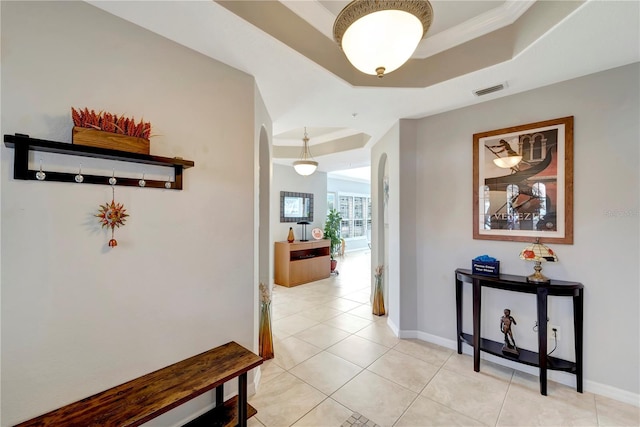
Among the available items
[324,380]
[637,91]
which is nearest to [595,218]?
[637,91]

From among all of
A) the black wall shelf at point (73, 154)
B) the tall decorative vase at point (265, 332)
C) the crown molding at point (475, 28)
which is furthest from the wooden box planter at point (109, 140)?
the crown molding at point (475, 28)

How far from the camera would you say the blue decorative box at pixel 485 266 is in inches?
97.1

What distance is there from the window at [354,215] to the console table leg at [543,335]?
7890 mm

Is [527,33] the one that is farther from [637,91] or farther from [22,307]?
[22,307]

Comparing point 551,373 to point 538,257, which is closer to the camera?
point 538,257

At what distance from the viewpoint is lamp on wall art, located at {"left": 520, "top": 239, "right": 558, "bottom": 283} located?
2.20 metres

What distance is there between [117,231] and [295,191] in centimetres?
507

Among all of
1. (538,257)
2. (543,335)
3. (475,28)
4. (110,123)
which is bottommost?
(543,335)

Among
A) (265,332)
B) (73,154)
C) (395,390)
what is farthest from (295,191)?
(73,154)

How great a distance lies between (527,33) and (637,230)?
1746mm

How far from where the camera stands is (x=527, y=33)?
70.9 inches

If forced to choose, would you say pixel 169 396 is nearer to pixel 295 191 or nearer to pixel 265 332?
pixel 265 332

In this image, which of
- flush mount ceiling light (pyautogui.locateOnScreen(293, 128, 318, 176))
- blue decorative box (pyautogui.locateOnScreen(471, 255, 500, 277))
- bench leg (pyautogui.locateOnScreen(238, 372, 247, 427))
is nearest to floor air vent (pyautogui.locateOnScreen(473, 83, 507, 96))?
blue decorative box (pyautogui.locateOnScreen(471, 255, 500, 277))

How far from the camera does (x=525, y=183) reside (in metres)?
2.43
